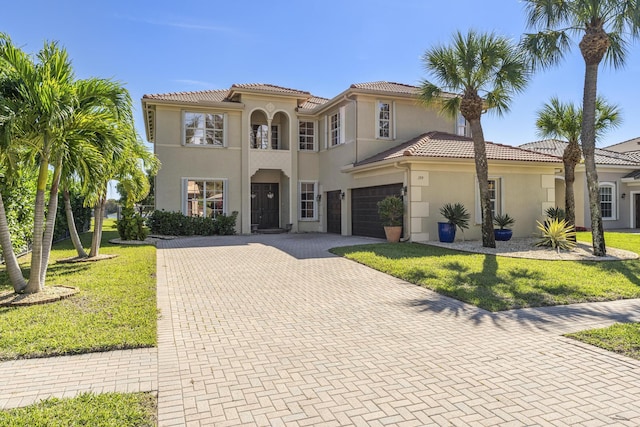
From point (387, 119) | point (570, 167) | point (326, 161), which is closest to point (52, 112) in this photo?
point (387, 119)

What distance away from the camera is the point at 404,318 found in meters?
6.54

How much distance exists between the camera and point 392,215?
53.2 ft

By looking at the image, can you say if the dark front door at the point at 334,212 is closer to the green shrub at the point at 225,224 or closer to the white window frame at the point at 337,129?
the white window frame at the point at 337,129

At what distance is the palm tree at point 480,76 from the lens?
1369 centimetres

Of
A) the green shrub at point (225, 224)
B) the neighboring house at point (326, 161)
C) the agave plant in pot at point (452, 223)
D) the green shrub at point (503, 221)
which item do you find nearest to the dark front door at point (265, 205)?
the neighboring house at point (326, 161)

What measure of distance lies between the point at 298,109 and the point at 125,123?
1482cm

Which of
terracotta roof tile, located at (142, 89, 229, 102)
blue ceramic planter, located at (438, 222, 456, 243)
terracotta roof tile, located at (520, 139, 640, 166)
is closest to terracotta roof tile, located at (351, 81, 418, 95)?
blue ceramic planter, located at (438, 222, 456, 243)

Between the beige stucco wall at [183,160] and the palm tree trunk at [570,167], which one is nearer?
the palm tree trunk at [570,167]

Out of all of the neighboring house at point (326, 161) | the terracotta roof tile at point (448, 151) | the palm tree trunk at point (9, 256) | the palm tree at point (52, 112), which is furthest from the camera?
the neighboring house at point (326, 161)

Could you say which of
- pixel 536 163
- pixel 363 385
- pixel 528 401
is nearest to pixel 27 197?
pixel 363 385

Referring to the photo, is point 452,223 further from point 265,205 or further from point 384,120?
point 265,205

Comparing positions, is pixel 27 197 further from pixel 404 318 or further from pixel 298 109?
pixel 298 109

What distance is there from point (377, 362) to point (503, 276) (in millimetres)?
6146

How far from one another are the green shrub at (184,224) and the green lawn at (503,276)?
8900mm
